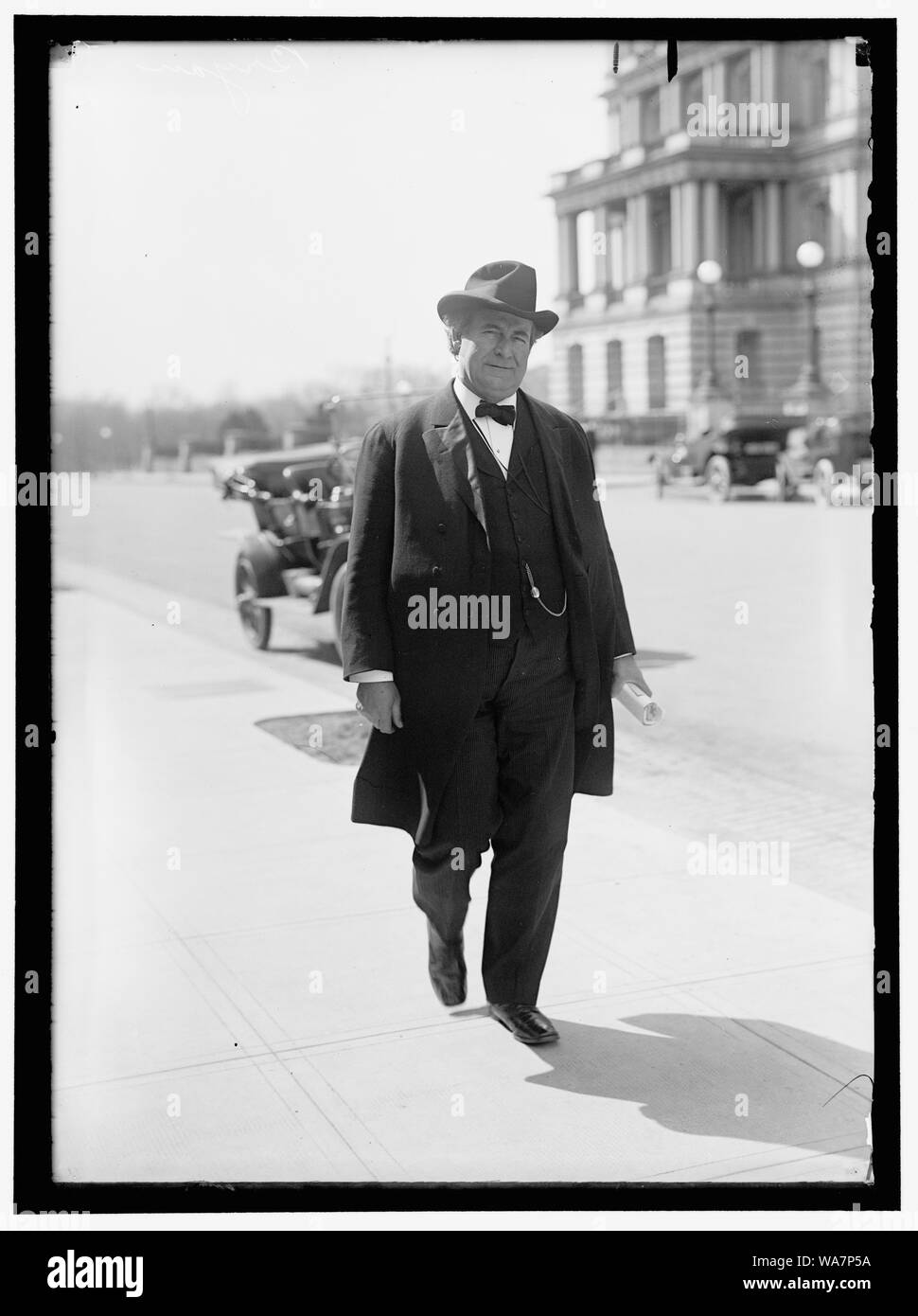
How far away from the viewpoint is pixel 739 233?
4.46 metres

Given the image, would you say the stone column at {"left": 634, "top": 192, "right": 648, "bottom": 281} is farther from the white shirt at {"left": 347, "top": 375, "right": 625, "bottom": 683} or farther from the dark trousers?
the dark trousers

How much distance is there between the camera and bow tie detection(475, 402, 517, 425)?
13.0 feet

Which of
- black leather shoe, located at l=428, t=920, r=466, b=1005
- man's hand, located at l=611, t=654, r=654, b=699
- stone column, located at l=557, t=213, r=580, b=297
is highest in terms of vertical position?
stone column, located at l=557, t=213, r=580, b=297

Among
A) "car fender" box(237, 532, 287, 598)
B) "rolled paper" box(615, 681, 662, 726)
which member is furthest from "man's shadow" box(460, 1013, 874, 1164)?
"car fender" box(237, 532, 287, 598)

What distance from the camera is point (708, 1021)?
421 cm

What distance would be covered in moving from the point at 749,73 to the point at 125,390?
5.81 ft

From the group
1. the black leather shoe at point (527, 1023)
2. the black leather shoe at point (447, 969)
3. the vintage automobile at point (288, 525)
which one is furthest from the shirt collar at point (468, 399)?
the vintage automobile at point (288, 525)

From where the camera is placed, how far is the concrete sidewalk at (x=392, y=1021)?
12.1ft

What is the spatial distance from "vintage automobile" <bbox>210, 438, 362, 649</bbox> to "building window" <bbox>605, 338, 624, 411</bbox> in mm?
4291

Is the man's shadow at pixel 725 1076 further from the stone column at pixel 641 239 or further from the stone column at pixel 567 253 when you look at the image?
the stone column at pixel 641 239

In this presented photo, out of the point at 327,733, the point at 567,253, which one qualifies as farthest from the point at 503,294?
A: the point at 327,733
